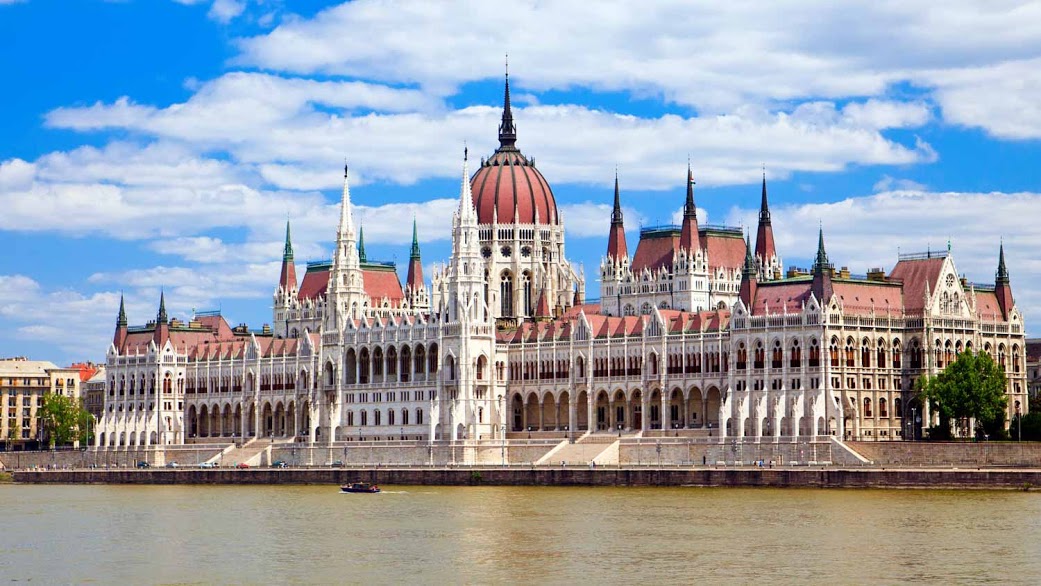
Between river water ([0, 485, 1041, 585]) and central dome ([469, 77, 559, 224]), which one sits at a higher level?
central dome ([469, 77, 559, 224])

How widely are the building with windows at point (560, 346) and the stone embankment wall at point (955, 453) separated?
6.62 m

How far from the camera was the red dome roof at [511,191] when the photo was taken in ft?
608

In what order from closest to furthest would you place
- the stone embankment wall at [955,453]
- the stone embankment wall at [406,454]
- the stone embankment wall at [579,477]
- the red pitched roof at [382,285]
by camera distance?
the stone embankment wall at [579,477]
the stone embankment wall at [955,453]
the stone embankment wall at [406,454]
the red pitched roof at [382,285]

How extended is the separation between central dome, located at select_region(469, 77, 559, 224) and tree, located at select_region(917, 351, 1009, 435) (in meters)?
53.8

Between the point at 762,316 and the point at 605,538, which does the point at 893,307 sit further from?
the point at 605,538

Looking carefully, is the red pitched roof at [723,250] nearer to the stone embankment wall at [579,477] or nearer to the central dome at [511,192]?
the central dome at [511,192]

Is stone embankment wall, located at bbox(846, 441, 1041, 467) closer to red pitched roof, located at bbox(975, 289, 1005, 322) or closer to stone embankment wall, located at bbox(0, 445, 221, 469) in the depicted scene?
red pitched roof, located at bbox(975, 289, 1005, 322)

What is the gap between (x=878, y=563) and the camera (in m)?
85.8

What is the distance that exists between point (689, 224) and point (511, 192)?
2062 cm

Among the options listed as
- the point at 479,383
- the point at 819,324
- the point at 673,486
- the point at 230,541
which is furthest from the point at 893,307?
the point at 230,541

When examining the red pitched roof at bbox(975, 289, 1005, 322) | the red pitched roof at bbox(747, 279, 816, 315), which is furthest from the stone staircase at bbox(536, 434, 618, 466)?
the red pitched roof at bbox(975, 289, 1005, 322)

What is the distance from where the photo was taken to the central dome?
608ft

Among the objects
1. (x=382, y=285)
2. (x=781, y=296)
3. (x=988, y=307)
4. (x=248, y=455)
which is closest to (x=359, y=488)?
(x=781, y=296)

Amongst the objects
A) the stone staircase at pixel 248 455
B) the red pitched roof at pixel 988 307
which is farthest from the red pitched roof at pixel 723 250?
the stone staircase at pixel 248 455
